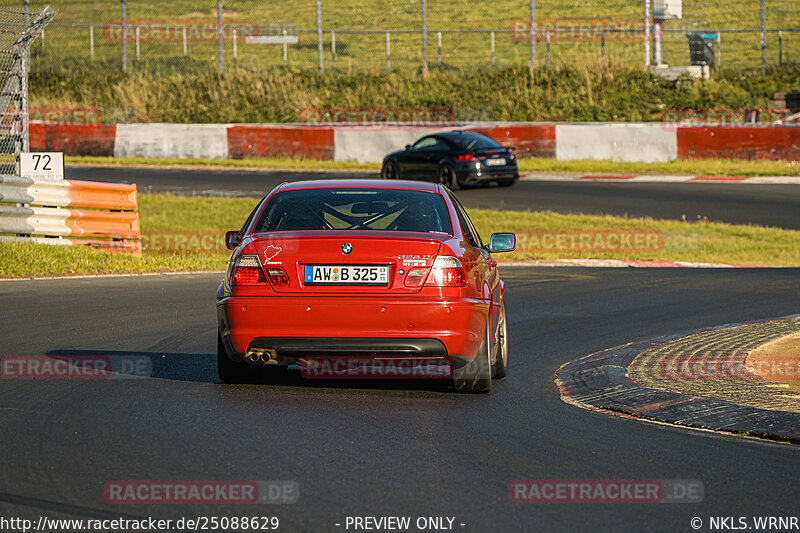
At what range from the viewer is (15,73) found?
16469 millimetres

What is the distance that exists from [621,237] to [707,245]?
1.45 metres

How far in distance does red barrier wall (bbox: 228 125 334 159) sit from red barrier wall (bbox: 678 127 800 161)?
31.8 ft

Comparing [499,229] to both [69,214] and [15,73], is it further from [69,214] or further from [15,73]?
[15,73]

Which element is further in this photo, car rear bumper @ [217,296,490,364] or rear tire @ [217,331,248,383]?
rear tire @ [217,331,248,383]

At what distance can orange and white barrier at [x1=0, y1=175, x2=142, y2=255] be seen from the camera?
16.1m

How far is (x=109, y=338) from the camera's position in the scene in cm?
1049

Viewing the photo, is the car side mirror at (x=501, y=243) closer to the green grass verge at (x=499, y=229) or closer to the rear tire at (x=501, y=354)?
the rear tire at (x=501, y=354)

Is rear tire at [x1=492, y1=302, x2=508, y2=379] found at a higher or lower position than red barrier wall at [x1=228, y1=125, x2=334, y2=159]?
lower

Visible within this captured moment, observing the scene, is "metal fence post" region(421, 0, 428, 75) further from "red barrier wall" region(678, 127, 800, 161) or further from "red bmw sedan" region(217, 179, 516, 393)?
"red bmw sedan" region(217, 179, 516, 393)

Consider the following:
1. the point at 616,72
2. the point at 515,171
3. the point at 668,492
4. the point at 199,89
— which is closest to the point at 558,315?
the point at 668,492

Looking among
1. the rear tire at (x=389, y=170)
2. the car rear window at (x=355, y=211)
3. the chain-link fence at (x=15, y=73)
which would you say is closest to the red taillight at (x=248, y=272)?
the car rear window at (x=355, y=211)

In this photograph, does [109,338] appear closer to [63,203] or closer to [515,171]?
[63,203]

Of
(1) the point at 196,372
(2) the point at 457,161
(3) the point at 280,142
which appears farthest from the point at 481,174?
(1) the point at 196,372

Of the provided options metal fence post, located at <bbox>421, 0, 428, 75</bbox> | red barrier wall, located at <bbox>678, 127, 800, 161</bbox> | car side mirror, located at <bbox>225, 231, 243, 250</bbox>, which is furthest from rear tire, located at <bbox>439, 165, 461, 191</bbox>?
car side mirror, located at <bbox>225, 231, 243, 250</bbox>
